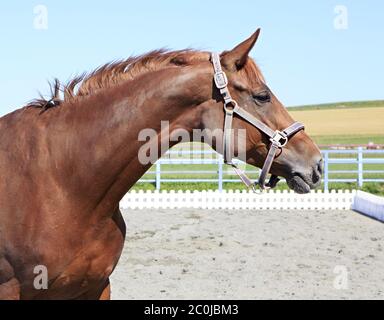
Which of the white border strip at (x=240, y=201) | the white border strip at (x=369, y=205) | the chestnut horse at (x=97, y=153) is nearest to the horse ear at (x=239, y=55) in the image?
the chestnut horse at (x=97, y=153)

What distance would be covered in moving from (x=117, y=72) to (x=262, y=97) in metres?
0.88

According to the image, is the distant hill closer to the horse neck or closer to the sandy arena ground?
the sandy arena ground

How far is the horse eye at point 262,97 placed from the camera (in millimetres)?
3131

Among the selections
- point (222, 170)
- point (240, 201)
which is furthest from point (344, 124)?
point (240, 201)

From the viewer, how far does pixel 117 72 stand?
342 centimetres

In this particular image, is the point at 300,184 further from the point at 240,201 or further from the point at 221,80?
the point at 240,201

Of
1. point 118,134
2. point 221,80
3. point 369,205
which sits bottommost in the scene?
point 369,205

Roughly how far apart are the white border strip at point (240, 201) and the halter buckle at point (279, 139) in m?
10.8

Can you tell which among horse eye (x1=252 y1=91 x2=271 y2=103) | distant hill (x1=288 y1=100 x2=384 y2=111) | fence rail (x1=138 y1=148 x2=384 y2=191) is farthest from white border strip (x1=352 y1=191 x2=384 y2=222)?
distant hill (x1=288 y1=100 x2=384 y2=111)

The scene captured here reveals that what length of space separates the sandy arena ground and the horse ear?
3722 mm

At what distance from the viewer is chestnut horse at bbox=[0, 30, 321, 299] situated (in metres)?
3.15

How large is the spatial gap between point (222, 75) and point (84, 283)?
4.58 ft

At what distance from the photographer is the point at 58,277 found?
3.19m
